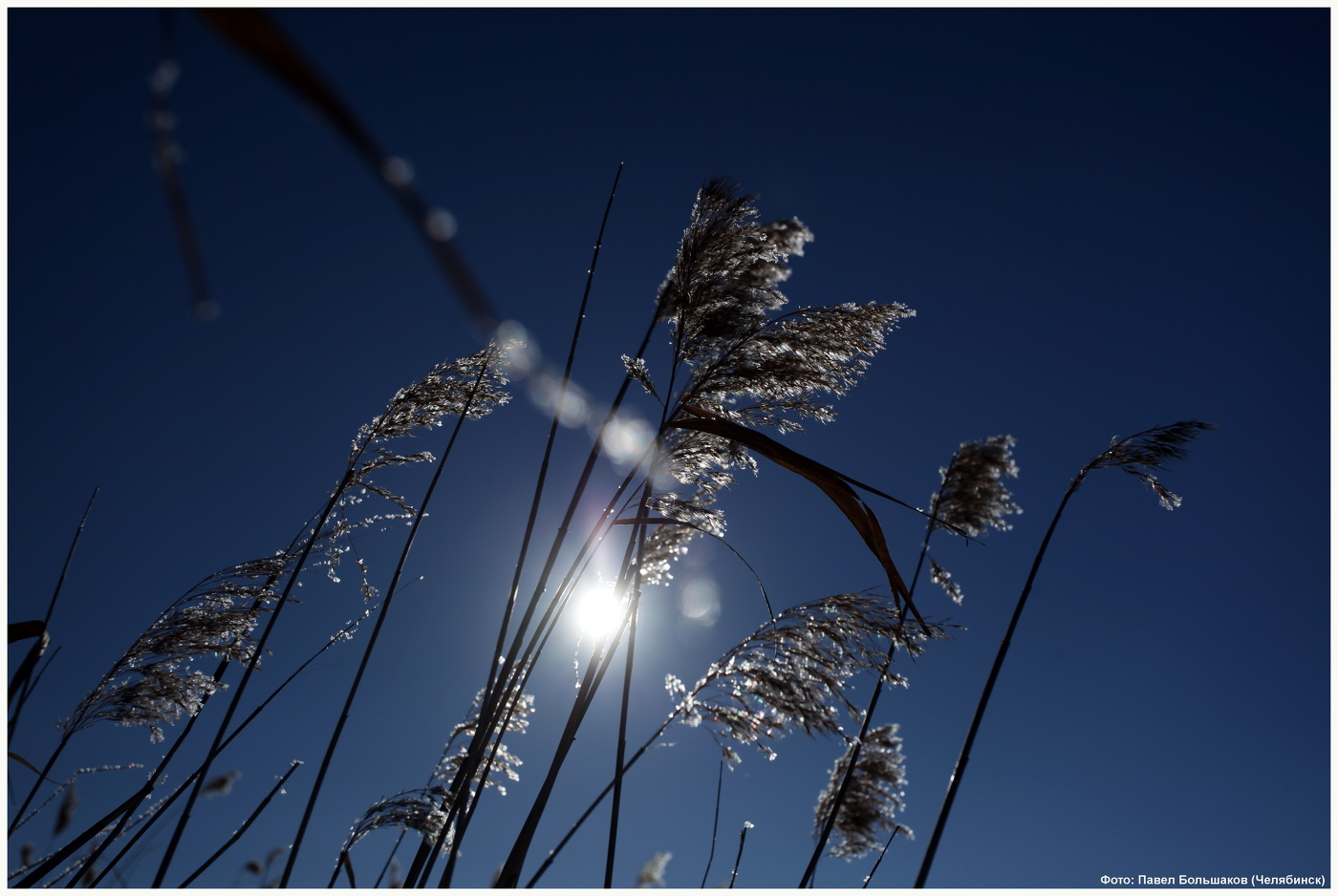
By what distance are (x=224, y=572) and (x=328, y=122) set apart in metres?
3.26

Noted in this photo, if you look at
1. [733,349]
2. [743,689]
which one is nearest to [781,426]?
[733,349]

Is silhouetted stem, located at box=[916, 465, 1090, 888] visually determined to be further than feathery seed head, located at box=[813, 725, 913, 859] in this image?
No

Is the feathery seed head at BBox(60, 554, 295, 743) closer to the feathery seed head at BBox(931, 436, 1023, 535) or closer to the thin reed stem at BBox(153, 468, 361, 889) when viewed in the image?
the thin reed stem at BBox(153, 468, 361, 889)

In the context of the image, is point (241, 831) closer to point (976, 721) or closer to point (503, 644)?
point (503, 644)

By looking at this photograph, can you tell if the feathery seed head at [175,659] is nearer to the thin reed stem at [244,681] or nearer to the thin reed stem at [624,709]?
the thin reed stem at [244,681]

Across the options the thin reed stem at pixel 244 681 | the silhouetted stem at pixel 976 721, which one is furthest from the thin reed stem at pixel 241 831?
Answer: the silhouetted stem at pixel 976 721

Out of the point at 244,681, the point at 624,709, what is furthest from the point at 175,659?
the point at 624,709

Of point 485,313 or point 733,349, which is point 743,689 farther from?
point 485,313

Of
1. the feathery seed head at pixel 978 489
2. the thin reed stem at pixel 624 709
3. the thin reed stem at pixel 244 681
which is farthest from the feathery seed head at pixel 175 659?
the feathery seed head at pixel 978 489

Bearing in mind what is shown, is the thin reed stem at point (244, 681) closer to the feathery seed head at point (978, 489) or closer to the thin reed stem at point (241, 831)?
the thin reed stem at point (241, 831)

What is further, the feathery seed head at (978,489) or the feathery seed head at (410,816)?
the feathery seed head at (978,489)

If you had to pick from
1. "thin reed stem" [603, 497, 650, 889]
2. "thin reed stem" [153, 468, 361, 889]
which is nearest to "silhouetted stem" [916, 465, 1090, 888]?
"thin reed stem" [603, 497, 650, 889]

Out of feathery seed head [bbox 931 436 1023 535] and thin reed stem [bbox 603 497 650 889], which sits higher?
feathery seed head [bbox 931 436 1023 535]

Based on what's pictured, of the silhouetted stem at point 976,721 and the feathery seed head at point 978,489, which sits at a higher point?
the feathery seed head at point 978,489
